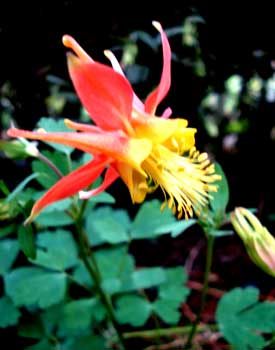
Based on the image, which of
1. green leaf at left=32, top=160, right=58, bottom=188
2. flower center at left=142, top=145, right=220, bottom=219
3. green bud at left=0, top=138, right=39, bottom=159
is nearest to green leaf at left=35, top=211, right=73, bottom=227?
green leaf at left=32, top=160, right=58, bottom=188

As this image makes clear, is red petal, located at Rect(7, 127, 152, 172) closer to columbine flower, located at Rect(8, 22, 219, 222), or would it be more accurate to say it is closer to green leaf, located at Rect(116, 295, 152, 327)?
columbine flower, located at Rect(8, 22, 219, 222)

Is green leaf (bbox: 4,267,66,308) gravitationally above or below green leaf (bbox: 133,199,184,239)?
below

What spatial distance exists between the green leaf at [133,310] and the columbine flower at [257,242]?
428 mm

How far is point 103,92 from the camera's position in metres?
0.63

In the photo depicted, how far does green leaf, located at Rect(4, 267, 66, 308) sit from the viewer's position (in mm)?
1072

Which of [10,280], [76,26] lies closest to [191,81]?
[76,26]

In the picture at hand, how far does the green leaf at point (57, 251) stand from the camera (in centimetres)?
114

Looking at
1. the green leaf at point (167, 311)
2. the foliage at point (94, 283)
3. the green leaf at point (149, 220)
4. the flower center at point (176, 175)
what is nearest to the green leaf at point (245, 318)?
the foliage at point (94, 283)

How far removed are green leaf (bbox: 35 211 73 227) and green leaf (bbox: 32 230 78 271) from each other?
9cm

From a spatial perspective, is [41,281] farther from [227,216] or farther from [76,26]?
[76,26]

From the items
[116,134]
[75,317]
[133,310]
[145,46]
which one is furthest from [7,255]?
[145,46]

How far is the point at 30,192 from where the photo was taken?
1030 mm

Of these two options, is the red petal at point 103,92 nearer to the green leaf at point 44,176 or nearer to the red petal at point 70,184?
the red petal at point 70,184

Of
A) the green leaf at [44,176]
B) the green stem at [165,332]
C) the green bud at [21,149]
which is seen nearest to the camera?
the green bud at [21,149]
